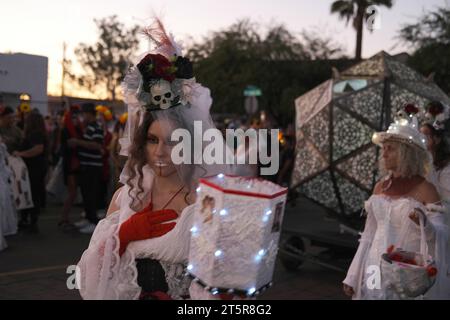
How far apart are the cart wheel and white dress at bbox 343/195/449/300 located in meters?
2.75

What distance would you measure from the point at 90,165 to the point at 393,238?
5.77 meters

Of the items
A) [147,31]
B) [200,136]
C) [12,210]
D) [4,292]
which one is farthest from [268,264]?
[12,210]

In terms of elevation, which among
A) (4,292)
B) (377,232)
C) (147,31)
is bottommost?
(4,292)

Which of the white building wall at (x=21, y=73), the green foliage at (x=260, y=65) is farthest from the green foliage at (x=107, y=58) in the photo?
the white building wall at (x=21, y=73)

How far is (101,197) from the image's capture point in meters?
9.97

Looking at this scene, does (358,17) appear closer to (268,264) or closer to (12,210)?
(12,210)

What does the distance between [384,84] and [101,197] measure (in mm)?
5078

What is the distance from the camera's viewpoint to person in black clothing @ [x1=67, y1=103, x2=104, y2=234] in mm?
8914

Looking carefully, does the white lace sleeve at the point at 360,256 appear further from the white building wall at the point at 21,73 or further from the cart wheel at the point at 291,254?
the white building wall at the point at 21,73

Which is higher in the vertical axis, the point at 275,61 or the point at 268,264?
the point at 275,61

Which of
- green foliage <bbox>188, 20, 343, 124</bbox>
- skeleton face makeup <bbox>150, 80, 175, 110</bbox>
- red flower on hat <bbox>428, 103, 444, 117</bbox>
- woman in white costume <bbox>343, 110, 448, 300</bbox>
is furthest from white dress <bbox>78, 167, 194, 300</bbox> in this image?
green foliage <bbox>188, 20, 343, 124</bbox>

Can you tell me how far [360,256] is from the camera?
13.1ft

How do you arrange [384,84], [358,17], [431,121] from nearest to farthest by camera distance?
[431,121]
[384,84]
[358,17]

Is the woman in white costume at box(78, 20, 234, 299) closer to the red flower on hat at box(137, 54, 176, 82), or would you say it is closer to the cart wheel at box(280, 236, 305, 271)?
the red flower on hat at box(137, 54, 176, 82)
